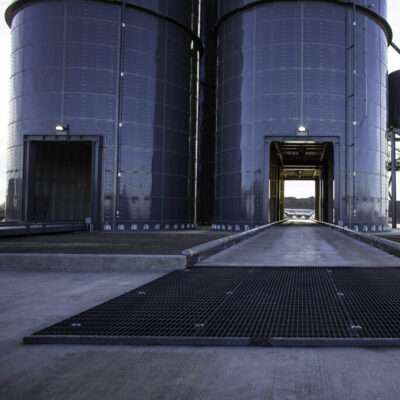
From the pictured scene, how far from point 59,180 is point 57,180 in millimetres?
175

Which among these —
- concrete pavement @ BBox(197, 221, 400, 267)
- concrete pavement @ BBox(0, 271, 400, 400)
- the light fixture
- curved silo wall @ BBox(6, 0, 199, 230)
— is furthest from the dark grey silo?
concrete pavement @ BBox(0, 271, 400, 400)

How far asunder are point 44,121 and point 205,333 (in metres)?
21.1

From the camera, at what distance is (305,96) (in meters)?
22.7

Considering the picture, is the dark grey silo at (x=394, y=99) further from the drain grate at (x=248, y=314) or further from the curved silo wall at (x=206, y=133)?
the drain grate at (x=248, y=314)

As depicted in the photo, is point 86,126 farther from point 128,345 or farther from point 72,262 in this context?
point 128,345

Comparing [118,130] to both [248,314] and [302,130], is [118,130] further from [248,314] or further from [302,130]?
[248,314]

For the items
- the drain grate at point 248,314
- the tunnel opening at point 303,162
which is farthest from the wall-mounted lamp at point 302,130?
the drain grate at point 248,314

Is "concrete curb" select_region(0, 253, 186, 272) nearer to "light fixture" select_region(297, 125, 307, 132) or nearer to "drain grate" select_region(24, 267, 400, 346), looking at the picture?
"drain grate" select_region(24, 267, 400, 346)

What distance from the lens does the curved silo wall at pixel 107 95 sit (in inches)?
883

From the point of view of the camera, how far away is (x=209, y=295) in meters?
5.88

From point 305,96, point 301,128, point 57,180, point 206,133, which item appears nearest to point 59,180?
point 57,180

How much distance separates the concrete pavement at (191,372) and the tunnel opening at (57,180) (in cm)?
1968

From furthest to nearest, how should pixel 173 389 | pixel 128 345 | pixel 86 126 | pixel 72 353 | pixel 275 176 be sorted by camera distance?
pixel 275 176
pixel 86 126
pixel 128 345
pixel 72 353
pixel 173 389

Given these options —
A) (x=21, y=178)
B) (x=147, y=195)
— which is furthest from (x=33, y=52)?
(x=147, y=195)
